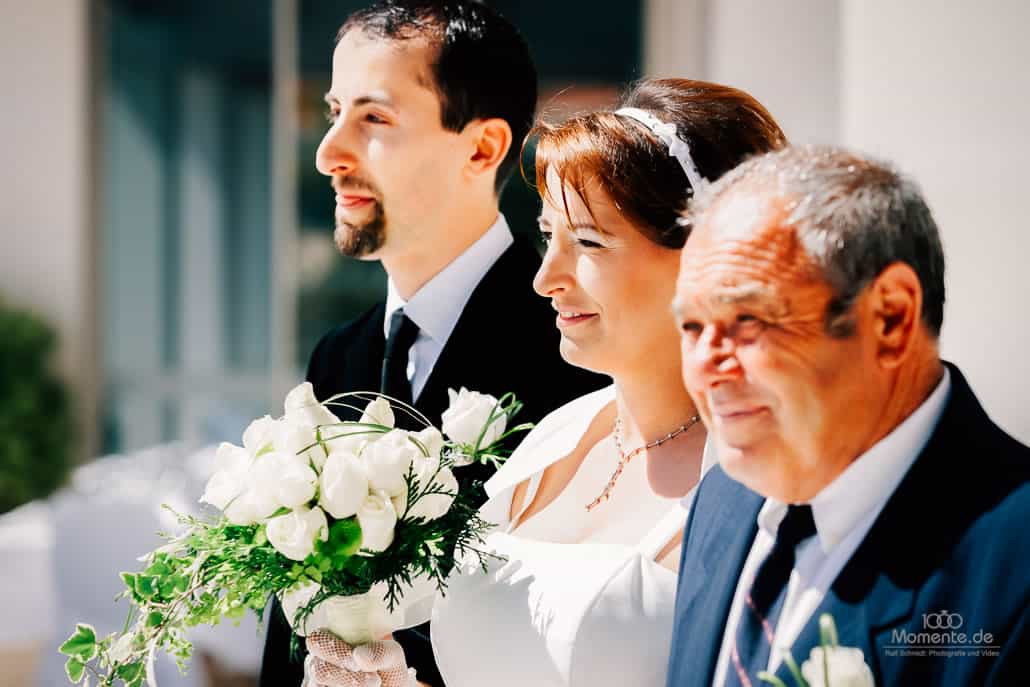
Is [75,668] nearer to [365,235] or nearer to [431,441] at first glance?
[431,441]

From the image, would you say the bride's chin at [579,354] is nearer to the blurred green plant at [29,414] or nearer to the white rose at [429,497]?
the white rose at [429,497]

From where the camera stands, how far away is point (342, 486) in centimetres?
156

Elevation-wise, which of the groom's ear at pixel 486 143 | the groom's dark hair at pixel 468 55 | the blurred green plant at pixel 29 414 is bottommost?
the blurred green plant at pixel 29 414

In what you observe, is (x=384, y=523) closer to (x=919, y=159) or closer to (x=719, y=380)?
(x=719, y=380)

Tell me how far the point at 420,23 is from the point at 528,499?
0.86m

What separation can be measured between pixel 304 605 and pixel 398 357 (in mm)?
604

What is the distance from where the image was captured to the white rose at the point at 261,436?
166 cm

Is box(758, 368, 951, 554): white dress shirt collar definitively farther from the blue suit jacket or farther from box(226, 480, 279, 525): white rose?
box(226, 480, 279, 525): white rose

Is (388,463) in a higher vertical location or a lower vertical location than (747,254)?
lower

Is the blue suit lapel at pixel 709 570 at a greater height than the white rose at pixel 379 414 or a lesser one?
lesser

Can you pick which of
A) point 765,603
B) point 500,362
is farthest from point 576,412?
point 765,603

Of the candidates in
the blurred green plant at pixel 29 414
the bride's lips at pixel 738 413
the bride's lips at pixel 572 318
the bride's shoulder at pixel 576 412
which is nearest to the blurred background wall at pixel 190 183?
the blurred green plant at pixel 29 414

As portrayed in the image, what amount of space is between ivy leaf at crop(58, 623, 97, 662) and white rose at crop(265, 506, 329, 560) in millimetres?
314

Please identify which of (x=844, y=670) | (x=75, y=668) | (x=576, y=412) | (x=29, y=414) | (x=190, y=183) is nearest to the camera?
(x=844, y=670)
